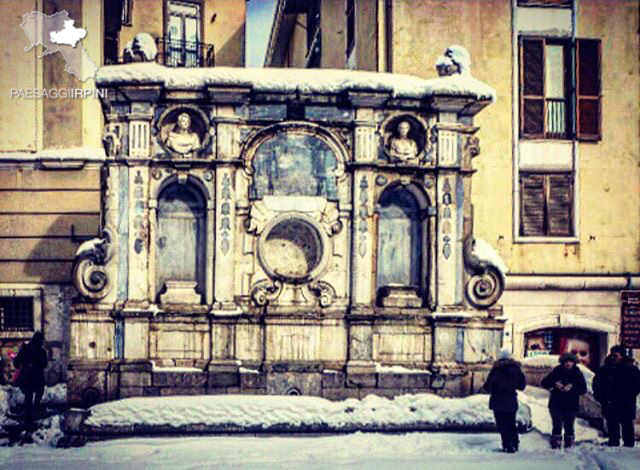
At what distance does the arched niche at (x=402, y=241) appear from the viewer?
1716 cm

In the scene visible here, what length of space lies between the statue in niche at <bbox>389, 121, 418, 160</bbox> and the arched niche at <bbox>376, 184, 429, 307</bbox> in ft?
1.82

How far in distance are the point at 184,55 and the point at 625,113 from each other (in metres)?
11.4

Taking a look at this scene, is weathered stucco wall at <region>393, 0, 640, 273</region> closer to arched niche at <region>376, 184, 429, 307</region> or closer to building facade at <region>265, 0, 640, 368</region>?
building facade at <region>265, 0, 640, 368</region>

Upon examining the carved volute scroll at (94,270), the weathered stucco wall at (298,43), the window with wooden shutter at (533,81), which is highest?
the weathered stucco wall at (298,43)

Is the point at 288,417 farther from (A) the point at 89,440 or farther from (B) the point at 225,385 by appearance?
→ (A) the point at 89,440

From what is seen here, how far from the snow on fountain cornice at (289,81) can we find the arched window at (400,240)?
187 centimetres

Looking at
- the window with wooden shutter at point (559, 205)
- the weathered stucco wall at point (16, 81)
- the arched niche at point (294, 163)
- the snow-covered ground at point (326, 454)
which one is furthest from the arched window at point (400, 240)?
the weathered stucco wall at point (16, 81)

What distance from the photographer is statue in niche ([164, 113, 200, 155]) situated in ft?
54.5

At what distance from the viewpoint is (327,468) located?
13234mm

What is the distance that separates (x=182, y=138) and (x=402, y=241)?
4.37 metres

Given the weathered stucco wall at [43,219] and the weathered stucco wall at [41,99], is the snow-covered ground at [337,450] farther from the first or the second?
the weathered stucco wall at [41,99]

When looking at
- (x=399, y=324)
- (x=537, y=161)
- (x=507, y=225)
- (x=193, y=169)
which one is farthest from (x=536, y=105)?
(x=193, y=169)

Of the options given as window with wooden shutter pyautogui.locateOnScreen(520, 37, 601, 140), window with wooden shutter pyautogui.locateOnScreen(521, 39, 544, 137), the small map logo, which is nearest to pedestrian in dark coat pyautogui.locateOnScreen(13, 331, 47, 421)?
the small map logo

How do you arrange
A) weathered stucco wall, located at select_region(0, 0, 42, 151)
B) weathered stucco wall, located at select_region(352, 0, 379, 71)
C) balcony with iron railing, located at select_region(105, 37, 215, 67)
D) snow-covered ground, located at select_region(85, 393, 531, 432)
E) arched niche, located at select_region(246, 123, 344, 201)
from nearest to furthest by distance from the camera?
1. snow-covered ground, located at select_region(85, 393, 531, 432)
2. arched niche, located at select_region(246, 123, 344, 201)
3. weathered stucco wall, located at select_region(0, 0, 42, 151)
4. weathered stucco wall, located at select_region(352, 0, 379, 71)
5. balcony with iron railing, located at select_region(105, 37, 215, 67)
